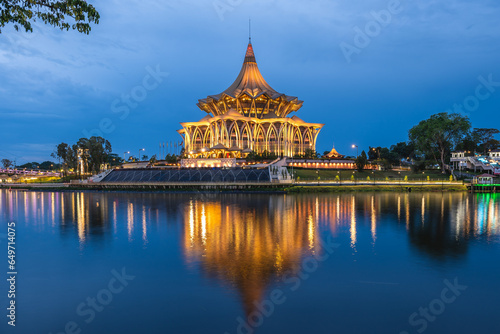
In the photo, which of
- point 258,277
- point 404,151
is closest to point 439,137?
point 404,151

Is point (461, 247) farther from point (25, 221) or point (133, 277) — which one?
point (25, 221)

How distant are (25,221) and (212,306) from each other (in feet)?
81.8

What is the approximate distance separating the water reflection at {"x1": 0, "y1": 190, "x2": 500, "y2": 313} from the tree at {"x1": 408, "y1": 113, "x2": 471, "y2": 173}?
156ft

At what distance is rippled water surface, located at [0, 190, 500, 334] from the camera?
10453mm

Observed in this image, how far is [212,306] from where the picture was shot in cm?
1130

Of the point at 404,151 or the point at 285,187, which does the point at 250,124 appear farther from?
the point at 404,151

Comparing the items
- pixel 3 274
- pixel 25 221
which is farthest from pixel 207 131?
pixel 3 274

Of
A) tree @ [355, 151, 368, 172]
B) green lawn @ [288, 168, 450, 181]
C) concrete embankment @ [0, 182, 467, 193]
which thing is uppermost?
tree @ [355, 151, 368, 172]

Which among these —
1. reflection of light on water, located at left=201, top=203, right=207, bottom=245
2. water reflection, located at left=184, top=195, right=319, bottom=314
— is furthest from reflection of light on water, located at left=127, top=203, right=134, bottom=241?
reflection of light on water, located at left=201, top=203, right=207, bottom=245

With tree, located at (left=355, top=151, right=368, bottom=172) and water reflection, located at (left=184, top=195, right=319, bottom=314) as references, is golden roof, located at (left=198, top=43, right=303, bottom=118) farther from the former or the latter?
water reflection, located at (left=184, top=195, right=319, bottom=314)

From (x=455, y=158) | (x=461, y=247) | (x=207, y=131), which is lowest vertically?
(x=461, y=247)

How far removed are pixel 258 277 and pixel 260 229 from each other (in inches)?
397

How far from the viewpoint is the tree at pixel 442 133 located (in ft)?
259

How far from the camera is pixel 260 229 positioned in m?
24.0
